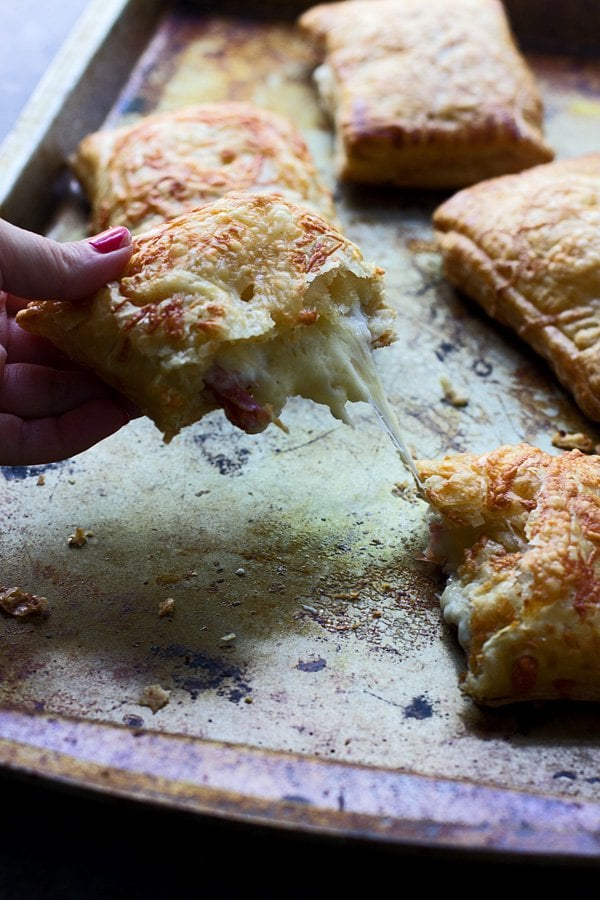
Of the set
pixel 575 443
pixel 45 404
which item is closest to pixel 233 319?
pixel 45 404

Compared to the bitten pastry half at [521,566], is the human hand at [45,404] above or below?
above

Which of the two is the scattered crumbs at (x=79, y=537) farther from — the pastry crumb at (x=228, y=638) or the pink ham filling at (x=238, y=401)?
the pink ham filling at (x=238, y=401)

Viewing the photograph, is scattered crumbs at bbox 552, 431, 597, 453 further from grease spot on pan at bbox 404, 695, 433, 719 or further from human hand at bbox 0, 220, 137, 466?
human hand at bbox 0, 220, 137, 466

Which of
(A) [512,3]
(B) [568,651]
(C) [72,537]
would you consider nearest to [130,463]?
(C) [72,537]

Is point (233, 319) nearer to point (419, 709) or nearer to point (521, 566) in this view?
point (521, 566)

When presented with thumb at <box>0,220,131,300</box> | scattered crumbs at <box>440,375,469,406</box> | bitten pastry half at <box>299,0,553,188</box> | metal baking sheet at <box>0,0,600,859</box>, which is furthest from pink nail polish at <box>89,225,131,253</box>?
bitten pastry half at <box>299,0,553,188</box>

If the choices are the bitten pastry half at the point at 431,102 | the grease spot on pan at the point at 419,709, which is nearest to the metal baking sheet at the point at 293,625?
the grease spot on pan at the point at 419,709
